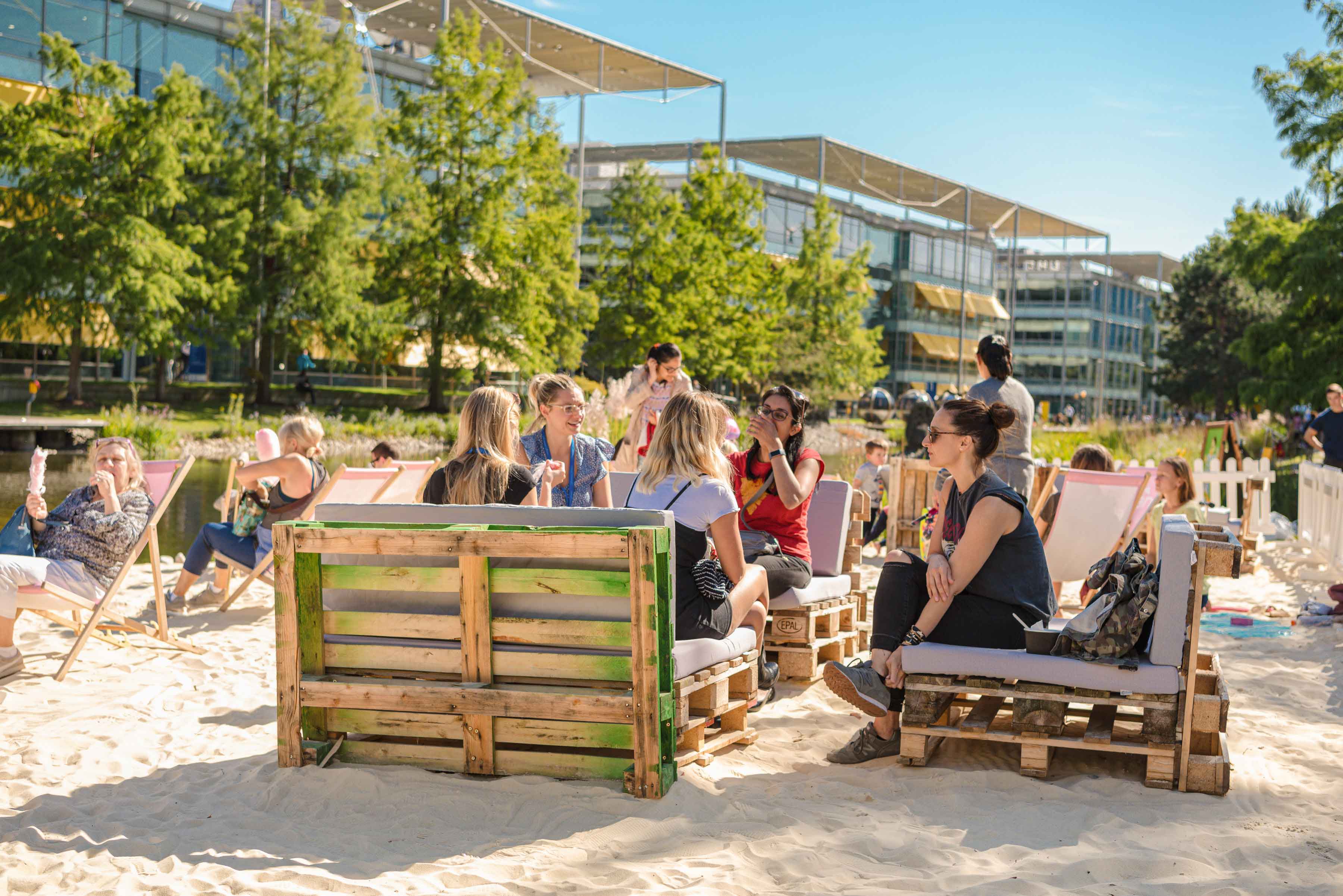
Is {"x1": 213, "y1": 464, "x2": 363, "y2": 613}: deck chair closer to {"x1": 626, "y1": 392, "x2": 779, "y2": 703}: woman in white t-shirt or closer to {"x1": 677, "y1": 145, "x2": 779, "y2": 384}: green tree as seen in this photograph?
{"x1": 626, "y1": 392, "x2": 779, "y2": 703}: woman in white t-shirt

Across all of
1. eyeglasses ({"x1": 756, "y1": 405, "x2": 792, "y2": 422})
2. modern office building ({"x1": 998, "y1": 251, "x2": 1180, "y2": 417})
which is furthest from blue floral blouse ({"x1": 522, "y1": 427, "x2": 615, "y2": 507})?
modern office building ({"x1": 998, "y1": 251, "x2": 1180, "y2": 417})

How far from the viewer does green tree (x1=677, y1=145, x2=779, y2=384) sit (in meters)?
35.4

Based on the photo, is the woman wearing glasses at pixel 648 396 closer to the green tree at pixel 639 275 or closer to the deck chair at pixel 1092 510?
the deck chair at pixel 1092 510

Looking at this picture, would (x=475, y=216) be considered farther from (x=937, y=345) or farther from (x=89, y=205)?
(x=937, y=345)

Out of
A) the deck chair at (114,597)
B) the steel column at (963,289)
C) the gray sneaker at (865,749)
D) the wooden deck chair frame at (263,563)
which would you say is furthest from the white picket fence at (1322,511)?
the steel column at (963,289)

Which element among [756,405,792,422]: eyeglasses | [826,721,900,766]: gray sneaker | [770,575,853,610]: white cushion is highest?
[756,405,792,422]: eyeglasses

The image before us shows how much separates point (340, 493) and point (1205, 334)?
45.0 m

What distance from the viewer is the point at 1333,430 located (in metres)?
12.5

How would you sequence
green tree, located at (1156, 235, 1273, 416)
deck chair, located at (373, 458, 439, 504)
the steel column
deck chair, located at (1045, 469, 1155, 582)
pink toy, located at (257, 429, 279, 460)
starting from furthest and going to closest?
the steel column < green tree, located at (1156, 235, 1273, 416) < deck chair, located at (373, 458, 439, 504) < pink toy, located at (257, 429, 279, 460) < deck chair, located at (1045, 469, 1155, 582)

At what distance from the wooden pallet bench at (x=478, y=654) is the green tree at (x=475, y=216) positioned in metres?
28.1

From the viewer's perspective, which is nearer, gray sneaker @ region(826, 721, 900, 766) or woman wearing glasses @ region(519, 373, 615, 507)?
gray sneaker @ region(826, 721, 900, 766)

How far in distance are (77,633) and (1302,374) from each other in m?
23.8

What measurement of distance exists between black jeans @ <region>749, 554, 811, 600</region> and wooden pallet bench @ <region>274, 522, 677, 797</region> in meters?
1.60

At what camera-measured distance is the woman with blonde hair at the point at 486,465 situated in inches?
196
